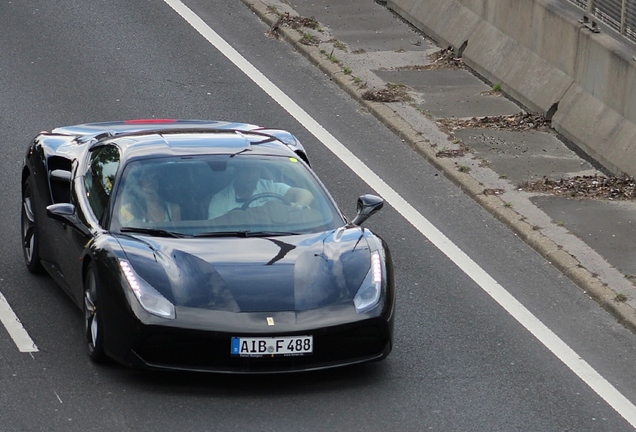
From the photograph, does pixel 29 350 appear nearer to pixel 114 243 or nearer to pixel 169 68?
pixel 114 243

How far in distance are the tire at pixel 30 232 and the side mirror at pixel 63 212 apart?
120 cm

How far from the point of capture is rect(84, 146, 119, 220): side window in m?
10.2

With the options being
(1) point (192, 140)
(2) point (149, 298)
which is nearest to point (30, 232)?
(1) point (192, 140)

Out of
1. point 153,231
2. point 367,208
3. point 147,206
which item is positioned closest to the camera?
point 153,231

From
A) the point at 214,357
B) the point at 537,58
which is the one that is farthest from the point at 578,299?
the point at 537,58

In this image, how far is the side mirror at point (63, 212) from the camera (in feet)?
33.2

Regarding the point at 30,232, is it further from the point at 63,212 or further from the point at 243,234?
the point at 243,234

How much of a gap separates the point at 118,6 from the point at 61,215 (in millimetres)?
10506

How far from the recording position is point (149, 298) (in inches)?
359

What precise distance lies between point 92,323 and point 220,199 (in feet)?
3.96

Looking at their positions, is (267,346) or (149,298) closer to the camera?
(267,346)

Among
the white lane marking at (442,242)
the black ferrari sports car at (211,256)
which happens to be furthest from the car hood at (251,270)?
the white lane marking at (442,242)

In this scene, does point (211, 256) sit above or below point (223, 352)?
above

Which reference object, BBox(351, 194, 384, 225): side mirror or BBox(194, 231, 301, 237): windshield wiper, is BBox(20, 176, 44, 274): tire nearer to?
BBox(194, 231, 301, 237): windshield wiper
